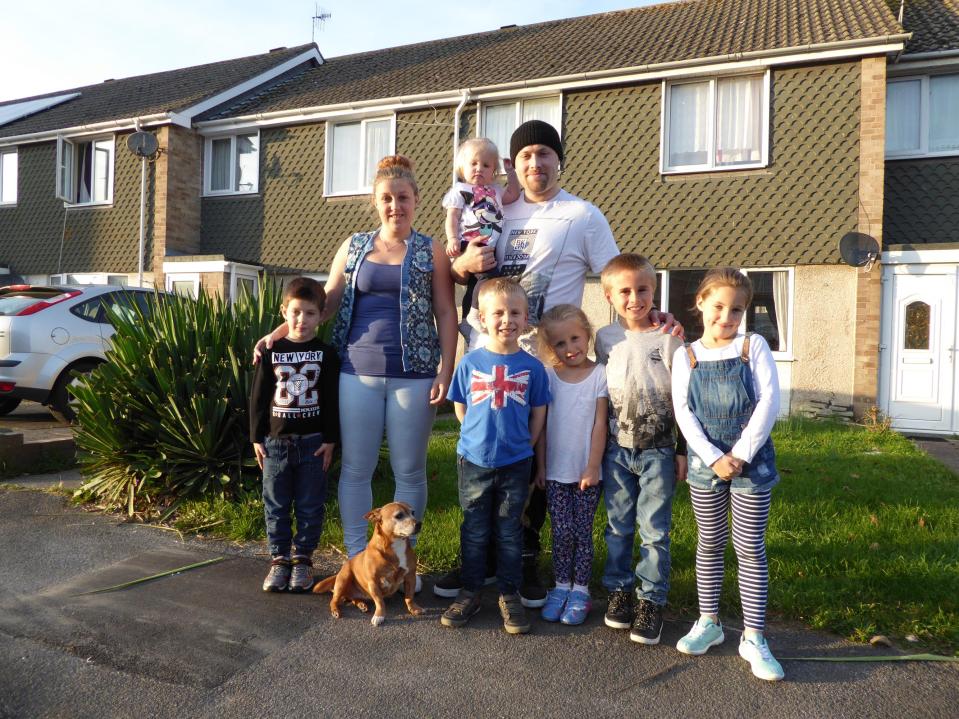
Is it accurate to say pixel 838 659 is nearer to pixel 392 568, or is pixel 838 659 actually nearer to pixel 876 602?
pixel 876 602

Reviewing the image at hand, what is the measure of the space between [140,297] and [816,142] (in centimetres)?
1016

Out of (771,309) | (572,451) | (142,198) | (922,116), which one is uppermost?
(922,116)

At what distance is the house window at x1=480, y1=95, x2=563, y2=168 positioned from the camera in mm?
13281

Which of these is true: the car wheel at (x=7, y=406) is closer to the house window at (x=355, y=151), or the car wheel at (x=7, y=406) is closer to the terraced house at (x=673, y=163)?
the terraced house at (x=673, y=163)

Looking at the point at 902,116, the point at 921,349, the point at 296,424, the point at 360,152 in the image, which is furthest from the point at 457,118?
the point at 296,424

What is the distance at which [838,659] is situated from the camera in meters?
2.98

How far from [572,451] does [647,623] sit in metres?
0.81

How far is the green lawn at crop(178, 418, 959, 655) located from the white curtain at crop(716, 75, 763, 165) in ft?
22.2

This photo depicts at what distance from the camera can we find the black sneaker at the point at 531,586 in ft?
11.4

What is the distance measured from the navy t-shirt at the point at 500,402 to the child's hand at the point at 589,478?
0.90 ft

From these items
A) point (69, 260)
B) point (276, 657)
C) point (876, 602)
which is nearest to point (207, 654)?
point (276, 657)

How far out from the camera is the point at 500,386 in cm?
331

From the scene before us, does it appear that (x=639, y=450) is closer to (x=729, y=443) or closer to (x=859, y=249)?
(x=729, y=443)

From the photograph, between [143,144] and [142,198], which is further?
[142,198]
